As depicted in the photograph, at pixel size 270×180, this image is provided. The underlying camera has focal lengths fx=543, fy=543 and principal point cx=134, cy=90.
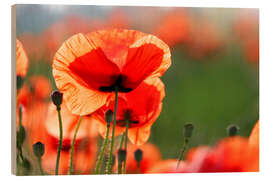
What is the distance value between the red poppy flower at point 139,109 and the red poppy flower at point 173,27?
26 centimetres

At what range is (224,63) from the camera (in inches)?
129

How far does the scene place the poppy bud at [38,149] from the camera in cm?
291

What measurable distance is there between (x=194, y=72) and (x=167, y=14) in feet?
1.26

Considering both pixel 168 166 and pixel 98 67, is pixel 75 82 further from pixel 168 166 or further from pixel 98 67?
pixel 168 166

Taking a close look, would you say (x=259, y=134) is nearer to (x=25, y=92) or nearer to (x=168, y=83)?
(x=168, y=83)

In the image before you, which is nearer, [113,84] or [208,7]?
[113,84]

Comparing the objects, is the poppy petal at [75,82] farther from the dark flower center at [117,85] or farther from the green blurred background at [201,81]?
the green blurred background at [201,81]

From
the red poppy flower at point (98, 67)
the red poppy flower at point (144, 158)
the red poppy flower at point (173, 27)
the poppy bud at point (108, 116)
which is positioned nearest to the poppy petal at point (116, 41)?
the red poppy flower at point (98, 67)

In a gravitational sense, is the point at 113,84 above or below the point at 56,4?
below

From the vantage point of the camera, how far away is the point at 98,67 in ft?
9.85

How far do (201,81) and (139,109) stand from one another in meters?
0.45
